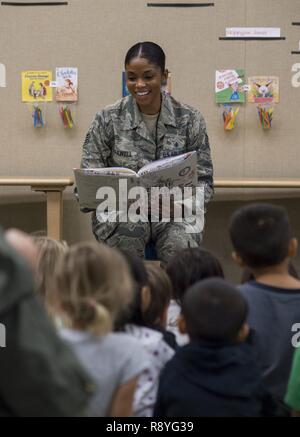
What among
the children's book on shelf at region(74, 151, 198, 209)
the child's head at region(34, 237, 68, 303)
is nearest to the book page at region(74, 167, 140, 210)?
the children's book on shelf at region(74, 151, 198, 209)

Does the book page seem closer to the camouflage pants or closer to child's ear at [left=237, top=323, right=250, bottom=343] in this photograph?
the camouflage pants

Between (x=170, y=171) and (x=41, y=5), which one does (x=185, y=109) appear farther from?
(x=41, y=5)

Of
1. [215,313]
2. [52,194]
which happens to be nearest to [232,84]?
[52,194]

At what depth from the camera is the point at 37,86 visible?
178 inches

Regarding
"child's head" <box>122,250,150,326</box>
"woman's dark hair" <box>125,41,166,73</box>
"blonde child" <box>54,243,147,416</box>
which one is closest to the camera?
"blonde child" <box>54,243,147,416</box>

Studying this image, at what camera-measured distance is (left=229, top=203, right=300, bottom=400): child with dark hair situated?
191cm

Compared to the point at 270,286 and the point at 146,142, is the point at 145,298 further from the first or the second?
the point at 146,142

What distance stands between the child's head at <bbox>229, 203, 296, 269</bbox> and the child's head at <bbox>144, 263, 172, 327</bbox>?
8.7 inches

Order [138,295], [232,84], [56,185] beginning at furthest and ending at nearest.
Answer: [232,84] < [56,185] < [138,295]

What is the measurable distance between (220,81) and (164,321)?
277 centimetres

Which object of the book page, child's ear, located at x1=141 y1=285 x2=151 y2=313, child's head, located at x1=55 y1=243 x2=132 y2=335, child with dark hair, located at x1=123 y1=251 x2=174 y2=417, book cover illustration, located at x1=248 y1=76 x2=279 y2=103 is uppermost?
book cover illustration, located at x1=248 y1=76 x2=279 y2=103

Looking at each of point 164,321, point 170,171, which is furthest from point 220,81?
point 164,321

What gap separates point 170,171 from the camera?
287 centimetres

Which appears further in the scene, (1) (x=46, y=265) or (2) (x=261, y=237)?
(1) (x=46, y=265)
